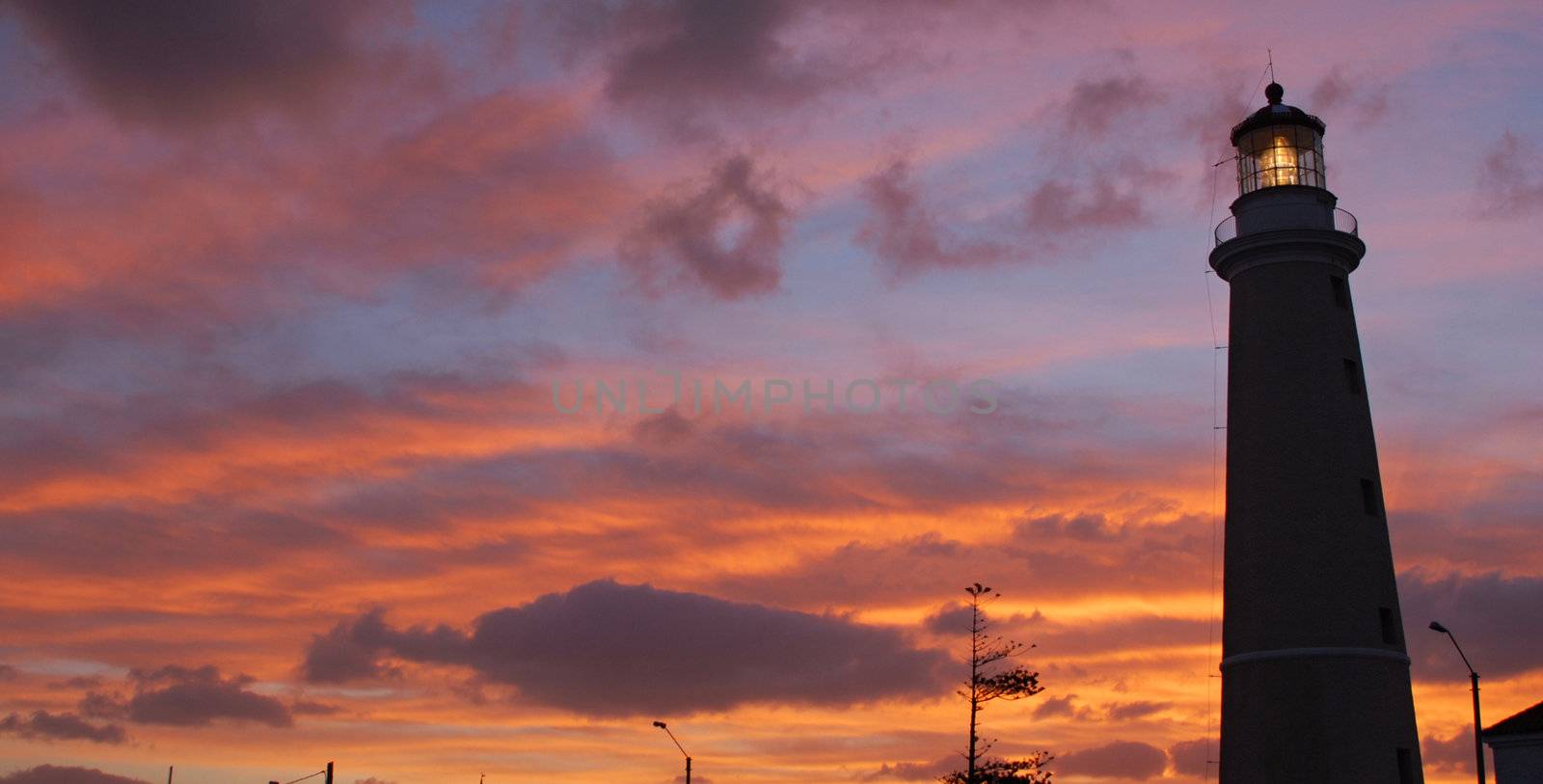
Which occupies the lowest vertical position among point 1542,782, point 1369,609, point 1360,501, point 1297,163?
point 1542,782

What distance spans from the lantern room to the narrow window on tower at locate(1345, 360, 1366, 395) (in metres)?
5.98

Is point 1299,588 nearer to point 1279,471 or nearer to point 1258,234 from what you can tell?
point 1279,471

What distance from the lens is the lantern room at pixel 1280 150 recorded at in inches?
1753

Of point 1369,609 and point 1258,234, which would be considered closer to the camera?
point 1369,609

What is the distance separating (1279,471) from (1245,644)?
4.90 metres

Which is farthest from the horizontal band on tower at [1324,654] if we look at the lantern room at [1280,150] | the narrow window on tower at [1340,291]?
the lantern room at [1280,150]

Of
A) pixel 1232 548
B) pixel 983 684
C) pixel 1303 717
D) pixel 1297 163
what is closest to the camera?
pixel 1303 717

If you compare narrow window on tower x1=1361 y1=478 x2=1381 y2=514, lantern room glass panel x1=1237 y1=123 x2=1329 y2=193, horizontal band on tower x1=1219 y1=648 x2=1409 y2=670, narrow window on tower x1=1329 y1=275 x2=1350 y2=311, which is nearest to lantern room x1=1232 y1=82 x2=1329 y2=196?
lantern room glass panel x1=1237 y1=123 x2=1329 y2=193

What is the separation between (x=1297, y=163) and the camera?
1757 inches

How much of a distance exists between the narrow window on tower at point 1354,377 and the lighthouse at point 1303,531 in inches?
2.0

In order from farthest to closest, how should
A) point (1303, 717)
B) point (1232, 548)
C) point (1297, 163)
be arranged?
1. point (1297, 163)
2. point (1232, 548)
3. point (1303, 717)

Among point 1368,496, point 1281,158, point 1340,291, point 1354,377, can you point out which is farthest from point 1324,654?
point 1281,158

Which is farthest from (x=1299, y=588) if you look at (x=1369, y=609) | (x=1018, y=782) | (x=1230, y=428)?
(x=1018, y=782)

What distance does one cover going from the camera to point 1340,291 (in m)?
42.6
